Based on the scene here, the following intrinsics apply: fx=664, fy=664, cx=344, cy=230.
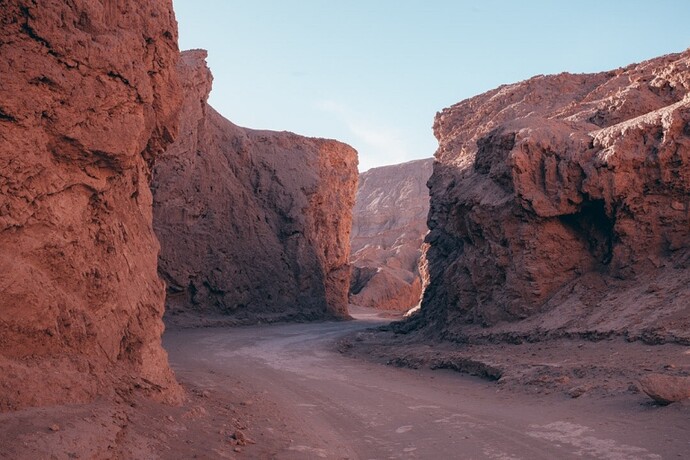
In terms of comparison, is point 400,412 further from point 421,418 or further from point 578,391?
point 578,391

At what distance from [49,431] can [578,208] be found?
46.2 feet

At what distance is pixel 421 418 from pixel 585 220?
9154 mm

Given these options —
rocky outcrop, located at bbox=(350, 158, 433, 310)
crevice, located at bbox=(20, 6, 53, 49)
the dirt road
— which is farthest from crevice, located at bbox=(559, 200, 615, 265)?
rocky outcrop, located at bbox=(350, 158, 433, 310)

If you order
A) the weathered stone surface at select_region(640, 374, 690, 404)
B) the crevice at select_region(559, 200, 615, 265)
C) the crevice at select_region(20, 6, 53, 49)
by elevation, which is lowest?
the weathered stone surface at select_region(640, 374, 690, 404)

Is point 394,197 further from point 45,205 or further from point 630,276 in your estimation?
point 45,205

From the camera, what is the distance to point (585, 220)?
16875 millimetres

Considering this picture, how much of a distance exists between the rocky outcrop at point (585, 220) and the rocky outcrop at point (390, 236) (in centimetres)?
1421

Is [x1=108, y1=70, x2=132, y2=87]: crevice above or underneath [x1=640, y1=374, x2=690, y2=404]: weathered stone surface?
above

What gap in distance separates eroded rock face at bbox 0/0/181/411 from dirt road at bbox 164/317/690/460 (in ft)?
6.51

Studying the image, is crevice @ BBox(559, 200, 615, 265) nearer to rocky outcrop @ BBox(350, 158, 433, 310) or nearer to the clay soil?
the clay soil

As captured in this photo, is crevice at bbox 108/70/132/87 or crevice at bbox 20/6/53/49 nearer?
crevice at bbox 20/6/53/49

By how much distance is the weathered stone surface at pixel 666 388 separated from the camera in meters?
8.41

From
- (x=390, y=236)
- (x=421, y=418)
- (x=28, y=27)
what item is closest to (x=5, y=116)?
(x=28, y=27)

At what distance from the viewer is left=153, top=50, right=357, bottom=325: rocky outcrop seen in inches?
1094
